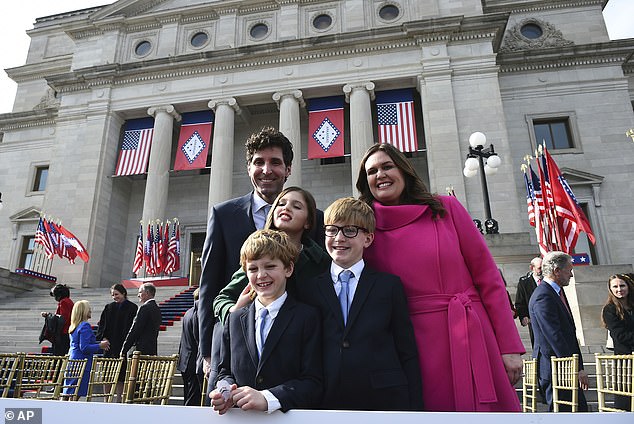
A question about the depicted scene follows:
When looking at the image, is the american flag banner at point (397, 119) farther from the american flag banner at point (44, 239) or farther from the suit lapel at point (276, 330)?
the suit lapel at point (276, 330)

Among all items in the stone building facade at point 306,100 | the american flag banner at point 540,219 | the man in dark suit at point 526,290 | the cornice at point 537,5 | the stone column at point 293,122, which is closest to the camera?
the man in dark suit at point 526,290

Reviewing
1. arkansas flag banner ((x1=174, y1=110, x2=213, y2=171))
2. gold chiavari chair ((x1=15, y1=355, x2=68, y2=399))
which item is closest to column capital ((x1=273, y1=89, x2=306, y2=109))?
arkansas flag banner ((x1=174, y1=110, x2=213, y2=171))

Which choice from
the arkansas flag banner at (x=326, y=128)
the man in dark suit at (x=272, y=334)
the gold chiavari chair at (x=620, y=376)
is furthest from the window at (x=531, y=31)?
the man in dark suit at (x=272, y=334)

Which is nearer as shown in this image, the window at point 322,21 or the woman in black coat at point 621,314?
the woman in black coat at point 621,314

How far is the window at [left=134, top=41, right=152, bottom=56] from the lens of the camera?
91.2ft

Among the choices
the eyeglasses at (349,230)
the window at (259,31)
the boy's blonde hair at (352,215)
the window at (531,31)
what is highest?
the window at (259,31)

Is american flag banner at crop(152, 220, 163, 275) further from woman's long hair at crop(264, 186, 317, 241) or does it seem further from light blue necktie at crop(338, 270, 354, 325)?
light blue necktie at crop(338, 270, 354, 325)

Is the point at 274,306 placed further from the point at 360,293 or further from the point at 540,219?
the point at 540,219

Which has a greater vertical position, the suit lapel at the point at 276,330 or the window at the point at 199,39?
the window at the point at 199,39

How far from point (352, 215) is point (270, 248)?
0.52 meters

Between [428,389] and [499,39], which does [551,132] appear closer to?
[499,39]

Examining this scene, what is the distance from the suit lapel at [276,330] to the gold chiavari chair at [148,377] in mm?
2879

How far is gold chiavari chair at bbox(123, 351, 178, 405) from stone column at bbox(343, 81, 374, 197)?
16749 mm

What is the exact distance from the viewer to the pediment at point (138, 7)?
28.2 meters
